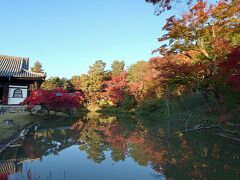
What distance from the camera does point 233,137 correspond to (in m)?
11.4

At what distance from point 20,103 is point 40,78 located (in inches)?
104

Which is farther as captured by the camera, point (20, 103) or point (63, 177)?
point (20, 103)

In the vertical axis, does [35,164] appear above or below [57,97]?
below

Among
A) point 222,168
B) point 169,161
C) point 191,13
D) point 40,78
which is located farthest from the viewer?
point 40,78

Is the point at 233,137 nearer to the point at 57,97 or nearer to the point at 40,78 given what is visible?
the point at 57,97

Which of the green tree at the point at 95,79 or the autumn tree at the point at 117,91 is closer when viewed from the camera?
the autumn tree at the point at 117,91

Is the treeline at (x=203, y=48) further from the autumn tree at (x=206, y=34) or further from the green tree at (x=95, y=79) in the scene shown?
the green tree at (x=95, y=79)

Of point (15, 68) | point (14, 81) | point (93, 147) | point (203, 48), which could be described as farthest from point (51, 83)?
point (93, 147)

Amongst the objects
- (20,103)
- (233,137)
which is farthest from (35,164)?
(20,103)

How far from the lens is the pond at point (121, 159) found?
650 cm

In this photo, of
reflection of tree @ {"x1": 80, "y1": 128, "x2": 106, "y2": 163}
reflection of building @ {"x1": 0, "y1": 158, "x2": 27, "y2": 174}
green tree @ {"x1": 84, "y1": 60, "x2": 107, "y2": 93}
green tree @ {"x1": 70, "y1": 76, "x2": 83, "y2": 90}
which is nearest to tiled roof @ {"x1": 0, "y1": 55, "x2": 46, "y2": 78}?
reflection of tree @ {"x1": 80, "y1": 128, "x2": 106, "y2": 163}

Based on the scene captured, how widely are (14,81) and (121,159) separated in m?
15.8

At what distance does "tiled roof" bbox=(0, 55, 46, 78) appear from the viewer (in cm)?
2059

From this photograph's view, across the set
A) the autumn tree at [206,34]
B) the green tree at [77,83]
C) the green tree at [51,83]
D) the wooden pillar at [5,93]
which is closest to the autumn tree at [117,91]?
the green tree at [77,83]
